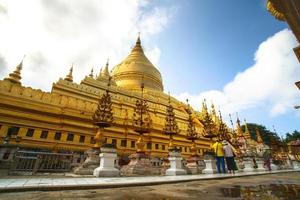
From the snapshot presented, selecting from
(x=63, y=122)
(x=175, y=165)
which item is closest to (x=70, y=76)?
(x=63, y=122)

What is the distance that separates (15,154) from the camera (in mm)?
8234

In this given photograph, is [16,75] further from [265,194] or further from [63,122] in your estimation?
[265,194]

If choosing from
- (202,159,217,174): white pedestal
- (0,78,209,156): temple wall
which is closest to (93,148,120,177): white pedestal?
(202,159,217,174): white pedestal

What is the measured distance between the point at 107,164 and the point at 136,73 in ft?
95.4

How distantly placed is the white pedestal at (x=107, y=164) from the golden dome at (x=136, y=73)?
2575 cm

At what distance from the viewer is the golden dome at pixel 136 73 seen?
35.0 m

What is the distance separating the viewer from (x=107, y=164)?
→ 7918 mm

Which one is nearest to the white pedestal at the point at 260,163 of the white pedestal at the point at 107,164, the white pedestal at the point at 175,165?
the white pedestal at the point at 175,165

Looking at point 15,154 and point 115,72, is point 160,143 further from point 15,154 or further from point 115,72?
point 115,72

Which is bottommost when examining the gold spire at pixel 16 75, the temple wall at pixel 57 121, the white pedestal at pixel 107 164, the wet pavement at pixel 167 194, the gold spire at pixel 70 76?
the wet pavement at pixel 167 194

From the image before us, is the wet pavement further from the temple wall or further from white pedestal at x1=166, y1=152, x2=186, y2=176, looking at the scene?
the temple wall

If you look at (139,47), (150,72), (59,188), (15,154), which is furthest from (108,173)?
(139,47)

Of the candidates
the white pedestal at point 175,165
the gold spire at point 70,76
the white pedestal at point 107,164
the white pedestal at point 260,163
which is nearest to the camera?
the white pedestal at point 107,164

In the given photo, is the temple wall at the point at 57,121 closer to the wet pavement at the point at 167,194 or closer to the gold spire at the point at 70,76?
the gold spire at the point at 70,76
